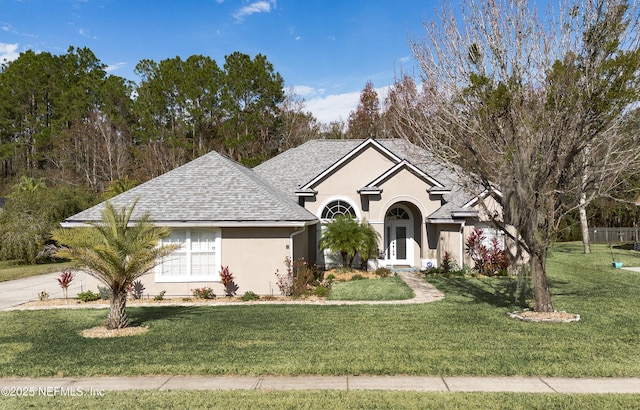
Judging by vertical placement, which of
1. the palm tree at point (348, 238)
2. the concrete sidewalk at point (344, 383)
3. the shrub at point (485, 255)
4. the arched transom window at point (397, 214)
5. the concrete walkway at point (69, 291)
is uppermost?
the arched transom window at point (397, 214)

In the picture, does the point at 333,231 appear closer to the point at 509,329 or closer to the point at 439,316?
→ the point at 439,316

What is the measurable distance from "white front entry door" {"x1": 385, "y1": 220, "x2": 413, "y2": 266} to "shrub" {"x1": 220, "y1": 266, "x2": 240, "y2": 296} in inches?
388

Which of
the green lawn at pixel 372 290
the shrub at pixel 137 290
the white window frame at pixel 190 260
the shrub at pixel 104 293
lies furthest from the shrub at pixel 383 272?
the shrub at pixel 104 293

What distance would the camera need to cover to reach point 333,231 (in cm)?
1947

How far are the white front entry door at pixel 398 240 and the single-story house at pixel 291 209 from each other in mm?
51

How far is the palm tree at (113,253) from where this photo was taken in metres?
10.2

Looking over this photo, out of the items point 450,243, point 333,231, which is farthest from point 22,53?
point 450,243

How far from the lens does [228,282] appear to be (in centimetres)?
1509

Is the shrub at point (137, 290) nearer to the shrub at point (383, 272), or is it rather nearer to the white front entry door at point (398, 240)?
the shrub at point (383, 272)

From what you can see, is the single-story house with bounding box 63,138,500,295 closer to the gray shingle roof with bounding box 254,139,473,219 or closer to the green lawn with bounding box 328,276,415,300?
the gray shingle roof with bounding box 254,139,473,219

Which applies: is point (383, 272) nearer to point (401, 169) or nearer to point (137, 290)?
point (401, 169)

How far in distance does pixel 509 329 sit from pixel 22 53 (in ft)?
210

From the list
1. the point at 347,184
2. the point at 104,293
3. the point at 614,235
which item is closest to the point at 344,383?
the point at 104,293

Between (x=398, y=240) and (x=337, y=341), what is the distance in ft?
46.6
